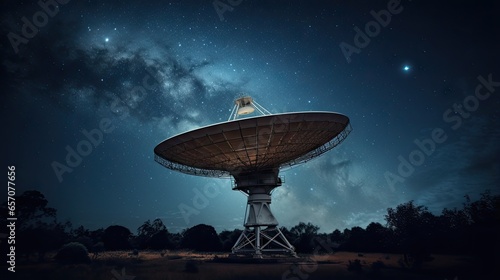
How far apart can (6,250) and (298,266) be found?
24.0 m

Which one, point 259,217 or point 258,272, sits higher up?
point 259,217

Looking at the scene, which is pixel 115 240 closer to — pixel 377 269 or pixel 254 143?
pixel 254 143

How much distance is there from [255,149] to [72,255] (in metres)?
20.4

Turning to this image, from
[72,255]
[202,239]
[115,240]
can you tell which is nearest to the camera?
[72,255]

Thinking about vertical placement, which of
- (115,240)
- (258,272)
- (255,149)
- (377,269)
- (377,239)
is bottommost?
(258,272)

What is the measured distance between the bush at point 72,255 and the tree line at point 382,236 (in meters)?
1.54

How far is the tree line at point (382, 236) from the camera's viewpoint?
101 ft

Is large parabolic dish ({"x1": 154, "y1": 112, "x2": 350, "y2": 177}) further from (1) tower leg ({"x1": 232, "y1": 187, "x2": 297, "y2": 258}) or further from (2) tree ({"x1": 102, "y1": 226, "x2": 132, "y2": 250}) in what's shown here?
(2) tree ({"x1": 102, "y1": 226, "x2": 132, "y2": 250})

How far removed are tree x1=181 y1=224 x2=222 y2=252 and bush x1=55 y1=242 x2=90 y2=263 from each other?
90.3ft

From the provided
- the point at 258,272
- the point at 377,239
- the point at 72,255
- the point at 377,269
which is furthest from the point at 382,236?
the point at 72,255

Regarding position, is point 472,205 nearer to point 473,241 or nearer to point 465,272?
point 473,241

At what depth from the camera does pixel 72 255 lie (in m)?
30.8

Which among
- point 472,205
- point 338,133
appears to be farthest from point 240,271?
point 472,205

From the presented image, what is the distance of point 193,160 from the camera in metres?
29.3
